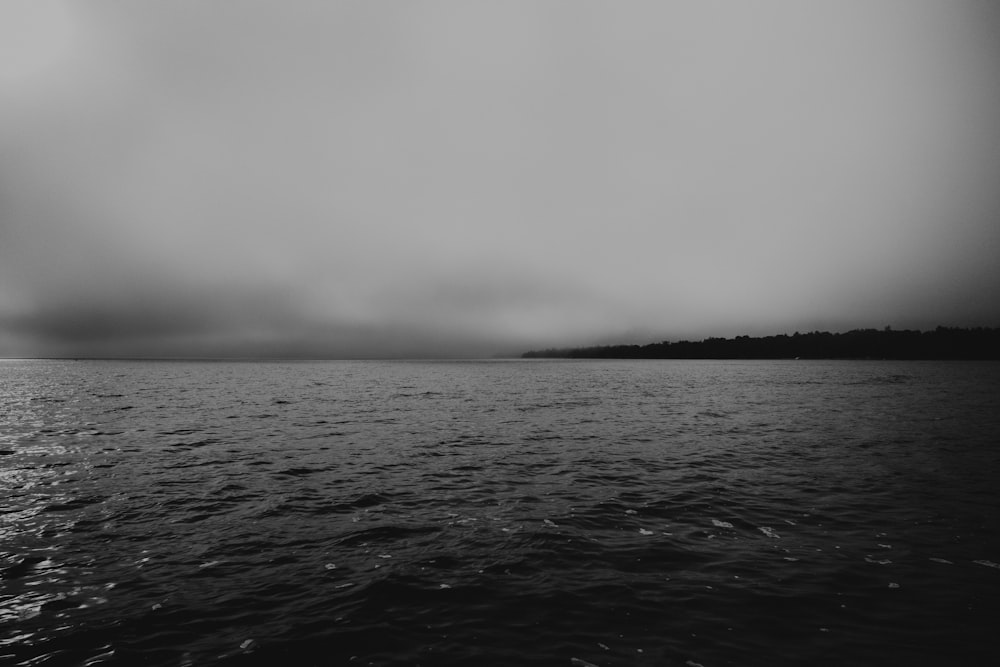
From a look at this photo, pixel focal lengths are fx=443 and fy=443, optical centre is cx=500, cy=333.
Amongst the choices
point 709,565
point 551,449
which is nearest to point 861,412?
point 551,449

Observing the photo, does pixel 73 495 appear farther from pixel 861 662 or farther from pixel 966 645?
pixel 966 645

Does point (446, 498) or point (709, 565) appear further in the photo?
point (446, 498)

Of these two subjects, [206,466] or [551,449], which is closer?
[206,466]

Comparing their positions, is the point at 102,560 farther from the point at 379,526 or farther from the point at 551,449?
the point at 551,449

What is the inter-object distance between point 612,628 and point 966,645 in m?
8.32

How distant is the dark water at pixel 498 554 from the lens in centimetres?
1091

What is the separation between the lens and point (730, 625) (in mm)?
11586

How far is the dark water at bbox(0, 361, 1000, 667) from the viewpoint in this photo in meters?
10.9

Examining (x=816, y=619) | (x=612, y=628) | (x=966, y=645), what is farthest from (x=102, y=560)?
(x=966, y=645)

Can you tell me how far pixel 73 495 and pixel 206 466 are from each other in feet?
22.9

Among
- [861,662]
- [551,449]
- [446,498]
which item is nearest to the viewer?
[861,662]

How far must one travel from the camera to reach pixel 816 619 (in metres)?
11.8

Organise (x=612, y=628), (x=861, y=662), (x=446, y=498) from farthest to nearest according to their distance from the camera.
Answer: (x=446, y=498) → (x=612, y=628) → (x=861, y=662)

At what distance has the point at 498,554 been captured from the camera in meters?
16.2
